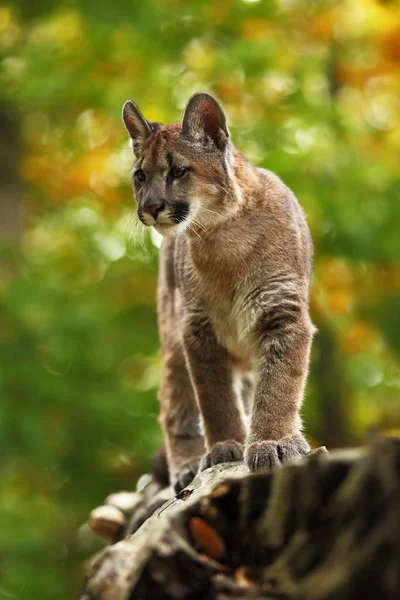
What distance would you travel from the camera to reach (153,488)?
759cm

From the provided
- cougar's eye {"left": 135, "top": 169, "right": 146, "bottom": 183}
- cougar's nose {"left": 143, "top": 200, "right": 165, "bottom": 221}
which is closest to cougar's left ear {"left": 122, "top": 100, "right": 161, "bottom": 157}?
cougar's eye {"left": 135, "top": 169, "right": 146, "bottom": 183}

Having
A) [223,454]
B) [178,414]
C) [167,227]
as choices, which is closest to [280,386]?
[223,454]

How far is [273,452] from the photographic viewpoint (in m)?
5.11

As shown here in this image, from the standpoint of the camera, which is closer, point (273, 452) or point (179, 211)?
point (273, 452)

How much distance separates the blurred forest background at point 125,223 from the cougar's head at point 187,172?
4.32 m

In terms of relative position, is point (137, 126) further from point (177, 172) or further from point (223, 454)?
point (223, 454)

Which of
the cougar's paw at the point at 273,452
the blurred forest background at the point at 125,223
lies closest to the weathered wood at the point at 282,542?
the cougar's paw at the point at 273,452

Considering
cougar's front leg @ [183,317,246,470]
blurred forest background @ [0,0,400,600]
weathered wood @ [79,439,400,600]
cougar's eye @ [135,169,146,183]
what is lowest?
weathered wood @ [79,439,400,600]

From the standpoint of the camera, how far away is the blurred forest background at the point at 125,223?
1137 centimetres

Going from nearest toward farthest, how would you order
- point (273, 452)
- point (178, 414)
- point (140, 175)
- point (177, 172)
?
point (273, 452) → point (177, 172) → point (140, 175) → point (178, 414)

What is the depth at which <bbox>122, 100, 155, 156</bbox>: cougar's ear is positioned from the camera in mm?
6352

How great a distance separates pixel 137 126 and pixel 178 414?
2213 mm

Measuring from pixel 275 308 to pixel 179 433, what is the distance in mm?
1700

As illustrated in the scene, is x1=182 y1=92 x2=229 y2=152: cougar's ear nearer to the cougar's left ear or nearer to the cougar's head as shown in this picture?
the cougar's head
